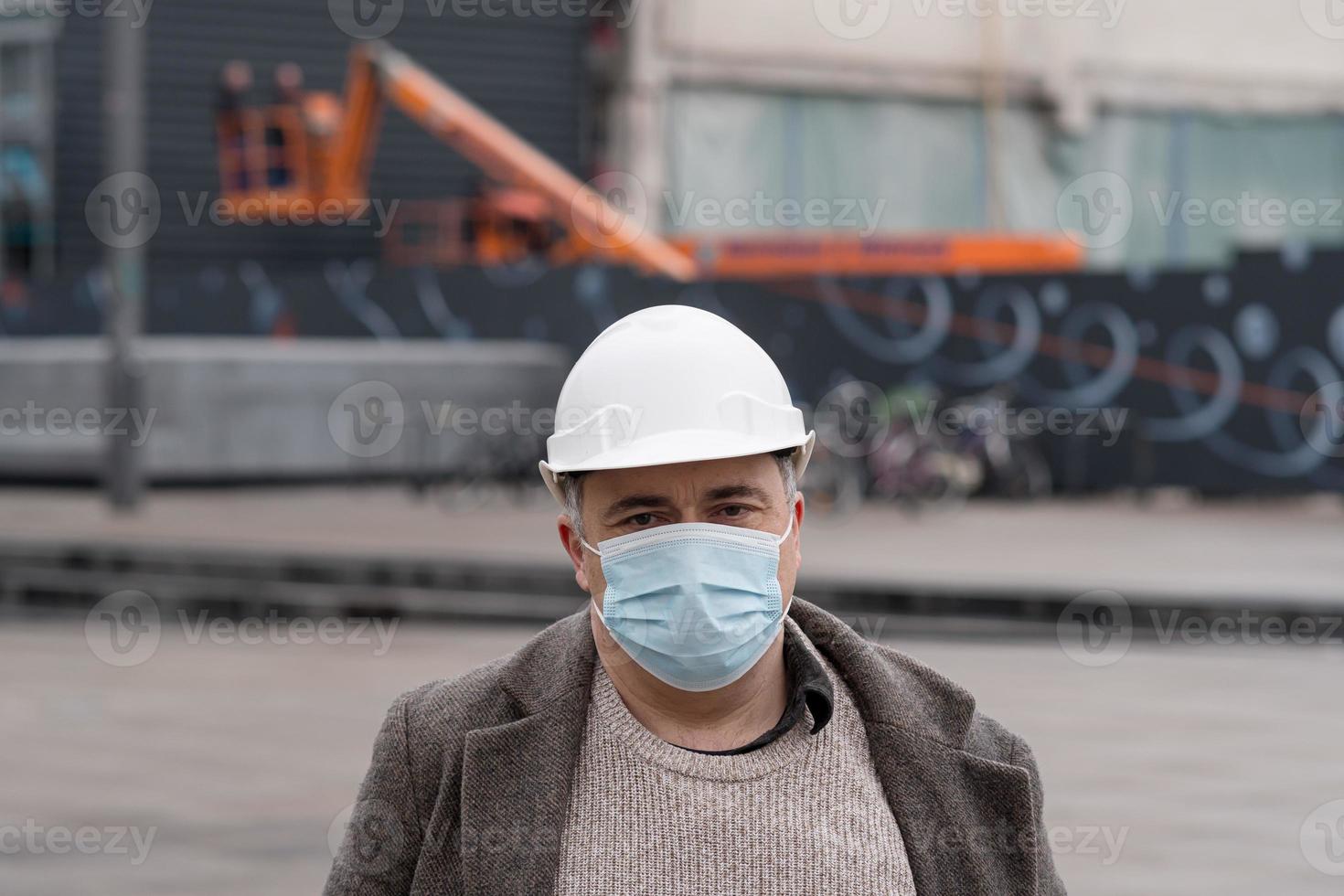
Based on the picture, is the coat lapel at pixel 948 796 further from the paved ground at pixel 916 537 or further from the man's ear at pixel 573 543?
the paved ground at pixel 916 537

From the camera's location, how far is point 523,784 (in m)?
2.42

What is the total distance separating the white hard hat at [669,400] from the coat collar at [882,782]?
27 cm

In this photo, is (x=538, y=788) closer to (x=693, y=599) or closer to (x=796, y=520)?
(x=693, y=599)

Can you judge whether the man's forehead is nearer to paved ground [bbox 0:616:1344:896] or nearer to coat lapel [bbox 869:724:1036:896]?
coat lapel [bbox 869:724:1036:896]

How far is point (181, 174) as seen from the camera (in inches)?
1252

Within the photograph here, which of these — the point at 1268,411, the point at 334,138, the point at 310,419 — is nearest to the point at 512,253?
the point at 334,138

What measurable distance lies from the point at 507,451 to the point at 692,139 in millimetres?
16028

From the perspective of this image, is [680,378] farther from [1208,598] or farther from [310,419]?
[310,419]

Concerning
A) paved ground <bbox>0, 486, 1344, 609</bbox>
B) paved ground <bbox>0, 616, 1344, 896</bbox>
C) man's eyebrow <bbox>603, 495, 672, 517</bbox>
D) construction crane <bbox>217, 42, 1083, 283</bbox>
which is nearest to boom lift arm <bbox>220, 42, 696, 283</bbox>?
construction crane <bbox>217, 42, 1083, 283</bbox>

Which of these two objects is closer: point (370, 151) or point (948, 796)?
point (948, 796)

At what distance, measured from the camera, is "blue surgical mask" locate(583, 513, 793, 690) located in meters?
2.51

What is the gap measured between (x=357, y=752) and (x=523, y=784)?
19.6ft

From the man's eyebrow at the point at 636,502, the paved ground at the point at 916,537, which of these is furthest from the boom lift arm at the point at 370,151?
the man's eyebrow at the point at 636,502

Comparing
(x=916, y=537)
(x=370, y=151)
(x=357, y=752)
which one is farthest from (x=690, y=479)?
(x=370, y=151)
